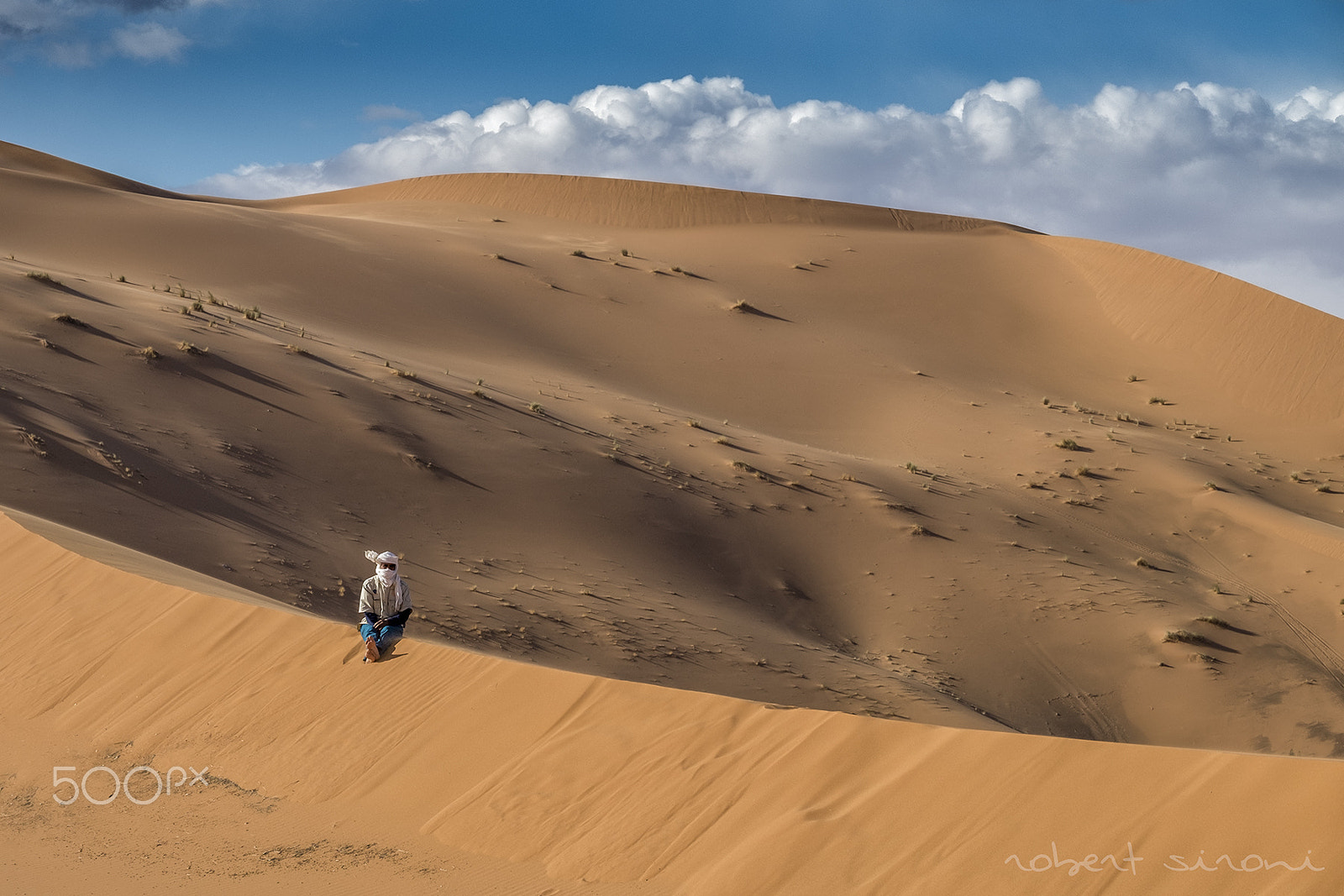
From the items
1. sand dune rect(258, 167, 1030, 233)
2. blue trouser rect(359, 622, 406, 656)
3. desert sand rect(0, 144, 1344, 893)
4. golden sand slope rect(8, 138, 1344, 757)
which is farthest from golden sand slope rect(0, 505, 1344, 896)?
sand dune rect(258, 167, 1030, 233)

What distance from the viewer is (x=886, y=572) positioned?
16234mm

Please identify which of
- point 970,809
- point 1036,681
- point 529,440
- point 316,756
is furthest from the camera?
point 529,440

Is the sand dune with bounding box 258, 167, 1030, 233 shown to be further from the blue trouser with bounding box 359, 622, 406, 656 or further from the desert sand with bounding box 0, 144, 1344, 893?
the blue trouser with bounding box 359, 622, 406, 656

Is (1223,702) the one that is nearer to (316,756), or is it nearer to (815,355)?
(316,756)

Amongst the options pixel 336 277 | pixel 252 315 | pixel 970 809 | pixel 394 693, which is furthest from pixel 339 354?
pixel 970 809

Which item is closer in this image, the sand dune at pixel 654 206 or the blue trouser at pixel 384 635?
the blue trouser at pixel 384 635

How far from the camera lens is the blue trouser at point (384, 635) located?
22.8 feet

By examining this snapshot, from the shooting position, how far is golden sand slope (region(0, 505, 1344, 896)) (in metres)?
4.36

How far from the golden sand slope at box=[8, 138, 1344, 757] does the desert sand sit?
102mm

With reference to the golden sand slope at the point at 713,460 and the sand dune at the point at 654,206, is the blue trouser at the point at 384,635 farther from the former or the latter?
the sand dune at the point at 654,206

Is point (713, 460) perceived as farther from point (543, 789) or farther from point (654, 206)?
point (654, 206)

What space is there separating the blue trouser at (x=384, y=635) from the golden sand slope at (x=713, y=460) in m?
3.75

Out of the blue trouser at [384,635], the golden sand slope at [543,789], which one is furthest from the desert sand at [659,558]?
the blue trouser at [384,635]

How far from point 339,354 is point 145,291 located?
4.91 m
